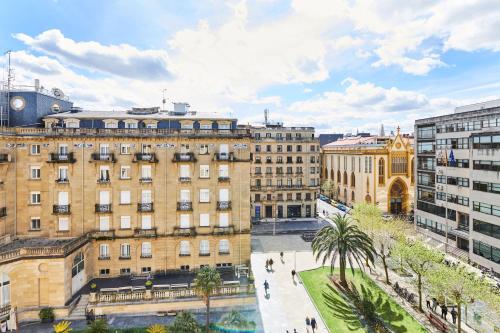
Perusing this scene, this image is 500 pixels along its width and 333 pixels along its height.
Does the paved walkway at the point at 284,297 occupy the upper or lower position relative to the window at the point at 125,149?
lower

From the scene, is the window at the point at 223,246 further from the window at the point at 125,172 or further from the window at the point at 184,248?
the window at the point at 125,172

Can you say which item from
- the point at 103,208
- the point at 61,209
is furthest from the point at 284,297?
the point at 61,209

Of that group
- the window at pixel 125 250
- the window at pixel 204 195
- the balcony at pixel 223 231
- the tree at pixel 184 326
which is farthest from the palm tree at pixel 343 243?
the window at pixel 125 250

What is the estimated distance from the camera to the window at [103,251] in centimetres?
4094

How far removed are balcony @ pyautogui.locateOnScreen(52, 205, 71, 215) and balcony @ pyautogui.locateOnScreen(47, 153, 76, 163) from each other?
5.82 m

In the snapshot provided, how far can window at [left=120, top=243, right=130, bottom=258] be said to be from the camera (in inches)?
1624

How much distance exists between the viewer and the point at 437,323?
31.3m

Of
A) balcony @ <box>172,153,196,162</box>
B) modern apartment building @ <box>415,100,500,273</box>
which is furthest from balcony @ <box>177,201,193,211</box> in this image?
modern apartment building @ <box>415,100,500,273</box>

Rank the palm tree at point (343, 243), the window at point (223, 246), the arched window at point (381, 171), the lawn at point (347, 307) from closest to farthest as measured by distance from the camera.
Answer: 1. the lawn at point (347, 307)
2. the palm tree at point (343, 243)
3. the window at point (223, 246)
4. the arched window at point (381, 171)

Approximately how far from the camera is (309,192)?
77.2 m

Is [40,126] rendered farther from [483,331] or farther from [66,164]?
[483,331]

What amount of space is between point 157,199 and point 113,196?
18.6 feet

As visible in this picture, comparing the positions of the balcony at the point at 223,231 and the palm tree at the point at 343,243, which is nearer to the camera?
the palm tree at the point at 343,243

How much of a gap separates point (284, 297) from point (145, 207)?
21.2 metres
